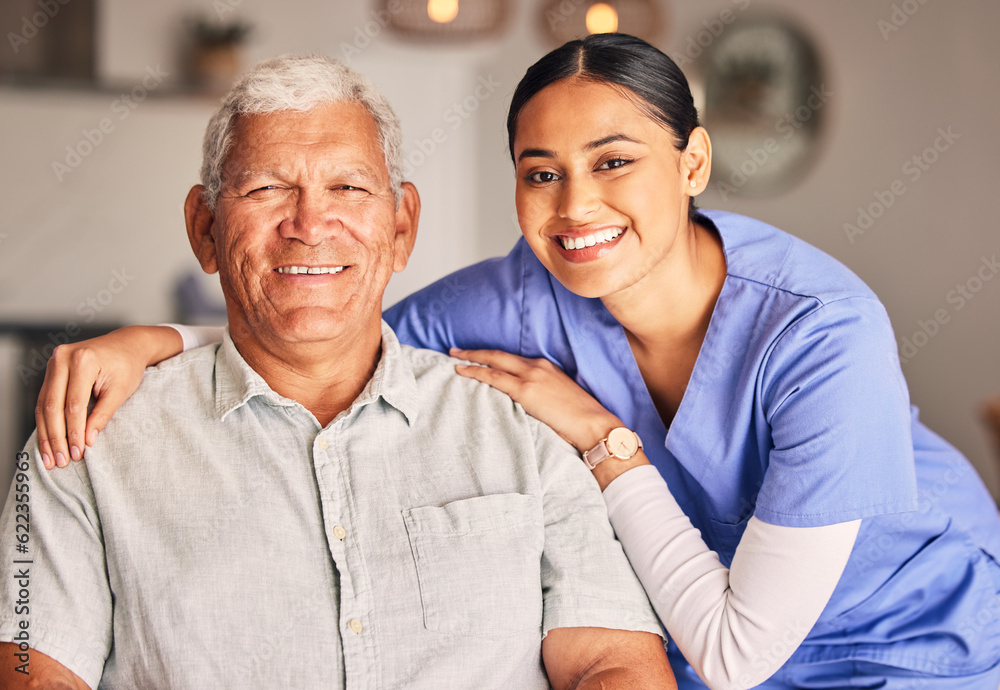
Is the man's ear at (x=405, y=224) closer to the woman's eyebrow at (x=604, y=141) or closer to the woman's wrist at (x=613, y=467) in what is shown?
the woman's eyebrow at (x=604, y=141)

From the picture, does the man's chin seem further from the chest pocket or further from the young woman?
the chest pocket

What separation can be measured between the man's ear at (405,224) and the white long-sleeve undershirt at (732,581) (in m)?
0.54

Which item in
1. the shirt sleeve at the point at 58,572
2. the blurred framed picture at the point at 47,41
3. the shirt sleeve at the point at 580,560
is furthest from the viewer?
the blurred framed picture at the point at 47,41

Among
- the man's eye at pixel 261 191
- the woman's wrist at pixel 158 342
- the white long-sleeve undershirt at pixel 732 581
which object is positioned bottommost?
the white long-sleeve undershirt at pixel 732 581

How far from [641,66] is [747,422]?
0.59 meters

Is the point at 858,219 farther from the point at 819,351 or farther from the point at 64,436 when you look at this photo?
the point at 64,436

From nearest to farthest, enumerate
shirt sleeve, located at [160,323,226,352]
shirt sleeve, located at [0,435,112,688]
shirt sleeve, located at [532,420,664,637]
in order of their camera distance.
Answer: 1. shirt sleeve, located at [0,435,112,688]
2. shirt sleeve, located at [532,420,664,637]
3. shirt sleeve, located at [160,323,226,352]

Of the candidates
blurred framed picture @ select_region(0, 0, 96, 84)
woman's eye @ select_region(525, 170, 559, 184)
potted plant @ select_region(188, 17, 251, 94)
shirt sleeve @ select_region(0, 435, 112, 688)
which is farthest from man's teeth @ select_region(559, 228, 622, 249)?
blurred framed picture @ select_region(0, 0, 96, 84)

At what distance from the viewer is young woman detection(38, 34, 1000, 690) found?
1.19 metres

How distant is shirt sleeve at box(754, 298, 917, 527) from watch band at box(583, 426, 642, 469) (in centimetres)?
22

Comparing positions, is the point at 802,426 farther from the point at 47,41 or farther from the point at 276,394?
the point at 47,41

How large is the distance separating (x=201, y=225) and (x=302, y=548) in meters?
0.58

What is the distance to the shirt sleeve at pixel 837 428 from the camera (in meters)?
1.17

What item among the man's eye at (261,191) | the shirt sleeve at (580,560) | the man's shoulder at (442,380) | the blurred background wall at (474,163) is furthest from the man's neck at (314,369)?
the blurred background wall at (474,163)
